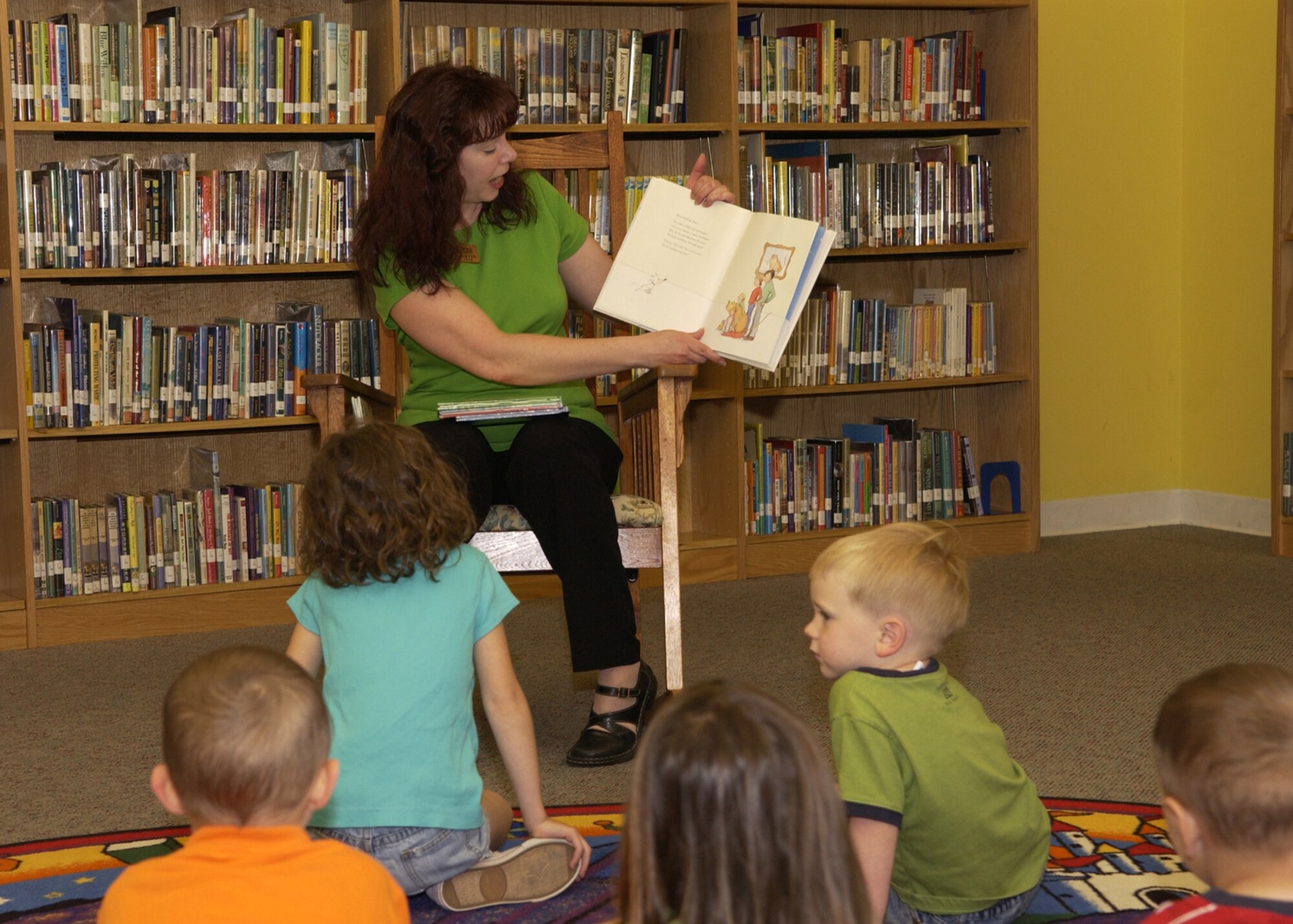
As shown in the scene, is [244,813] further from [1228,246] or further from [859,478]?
[1228,246]

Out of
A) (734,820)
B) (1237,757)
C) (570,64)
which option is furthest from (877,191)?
(734,820)

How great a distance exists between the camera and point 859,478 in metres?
3.83

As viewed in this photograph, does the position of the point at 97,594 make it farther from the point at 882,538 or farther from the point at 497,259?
the point at 882,538

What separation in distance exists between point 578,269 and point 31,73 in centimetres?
142

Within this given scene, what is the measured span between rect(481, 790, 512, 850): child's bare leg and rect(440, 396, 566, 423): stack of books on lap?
69 centimetres

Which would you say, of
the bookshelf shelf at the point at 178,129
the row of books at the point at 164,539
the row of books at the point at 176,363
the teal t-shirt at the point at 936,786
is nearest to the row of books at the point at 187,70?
the bookshelf shelf at the point at 178,129

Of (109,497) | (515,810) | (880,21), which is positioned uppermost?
(880,21)

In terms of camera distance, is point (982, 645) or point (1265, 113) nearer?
point (982, 645)

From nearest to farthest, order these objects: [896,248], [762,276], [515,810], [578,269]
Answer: [515,810] → [762,276] → [578,269] → [896,248]

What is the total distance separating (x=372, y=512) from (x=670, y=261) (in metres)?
1.06

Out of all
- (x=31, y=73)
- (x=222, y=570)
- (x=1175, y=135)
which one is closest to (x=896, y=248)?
(x=1175, y=135)

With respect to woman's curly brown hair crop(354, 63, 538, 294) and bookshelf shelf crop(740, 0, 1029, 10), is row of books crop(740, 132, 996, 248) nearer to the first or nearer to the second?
bookshelf shelf crop(740, 0, 1029, 10)

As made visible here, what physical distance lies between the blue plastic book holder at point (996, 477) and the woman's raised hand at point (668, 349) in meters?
1.97

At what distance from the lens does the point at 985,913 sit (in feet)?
4.70
